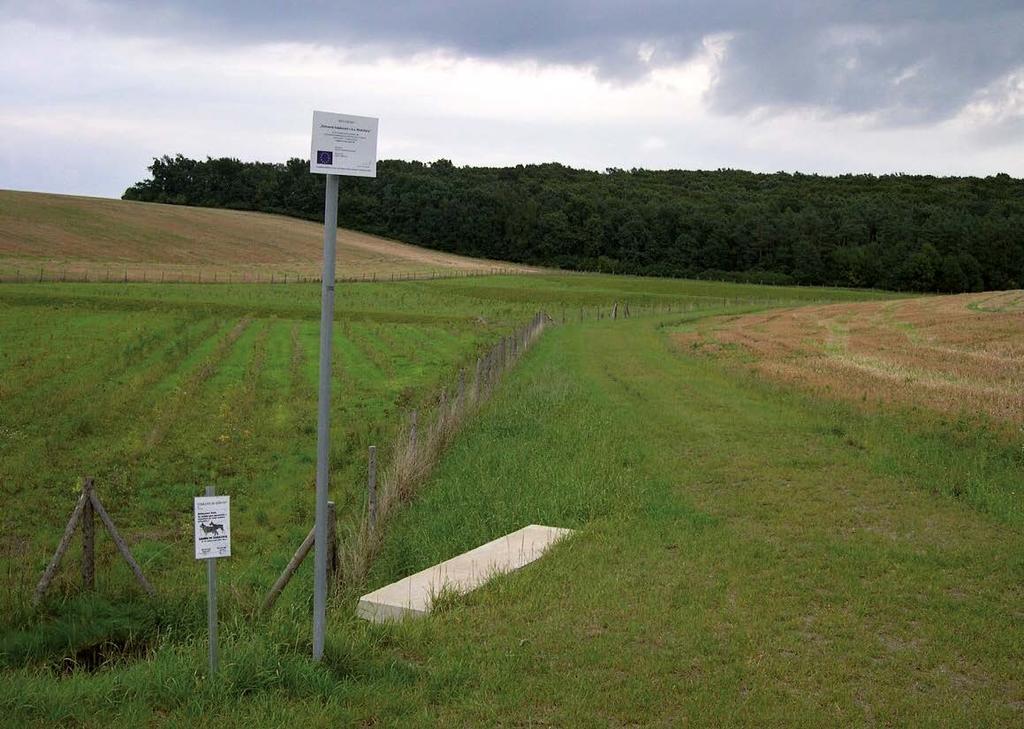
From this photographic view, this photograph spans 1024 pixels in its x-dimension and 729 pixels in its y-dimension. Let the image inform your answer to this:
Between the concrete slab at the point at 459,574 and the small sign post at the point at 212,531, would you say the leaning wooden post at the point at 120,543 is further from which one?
the small sign post at the point at 212,531

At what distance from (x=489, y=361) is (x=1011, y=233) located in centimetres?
10606

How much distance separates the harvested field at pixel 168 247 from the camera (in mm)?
71688

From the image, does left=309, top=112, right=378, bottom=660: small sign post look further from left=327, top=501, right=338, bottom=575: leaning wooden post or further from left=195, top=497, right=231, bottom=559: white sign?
left=327, top=501, right=338, bottom=575: leaning wooden post

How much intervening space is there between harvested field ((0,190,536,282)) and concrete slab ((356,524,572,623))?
2230 inches

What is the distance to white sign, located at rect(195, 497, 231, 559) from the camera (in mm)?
6770

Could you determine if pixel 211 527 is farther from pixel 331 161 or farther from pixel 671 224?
pixel 671 224

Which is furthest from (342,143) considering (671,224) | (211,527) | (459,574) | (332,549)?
(671,224)

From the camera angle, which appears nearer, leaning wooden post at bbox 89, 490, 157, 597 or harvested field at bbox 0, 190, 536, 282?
leaning wooden post at bbox 89, 490, 157, 597

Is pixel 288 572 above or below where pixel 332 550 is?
above

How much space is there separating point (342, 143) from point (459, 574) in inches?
198

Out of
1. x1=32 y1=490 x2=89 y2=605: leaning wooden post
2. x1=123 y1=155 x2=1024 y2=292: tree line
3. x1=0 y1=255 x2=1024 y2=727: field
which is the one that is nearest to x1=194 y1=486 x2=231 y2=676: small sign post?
x1=0 y1=255 x2=1024 y2=727: field

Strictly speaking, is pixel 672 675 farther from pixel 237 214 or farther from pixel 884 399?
pixel 237 214

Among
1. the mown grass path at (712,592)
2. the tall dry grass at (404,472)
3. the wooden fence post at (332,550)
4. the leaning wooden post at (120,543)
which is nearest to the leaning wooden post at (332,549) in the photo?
the wooden fence post at (332,550)

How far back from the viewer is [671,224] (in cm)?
13400
